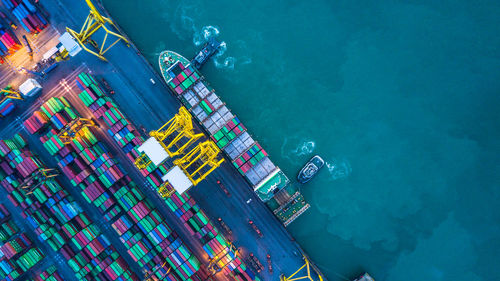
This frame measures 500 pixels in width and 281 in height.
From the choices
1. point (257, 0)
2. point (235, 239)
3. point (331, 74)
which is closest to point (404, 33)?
point (331, 74)

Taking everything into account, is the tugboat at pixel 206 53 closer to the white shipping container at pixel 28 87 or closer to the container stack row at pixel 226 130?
the container stack row at pixel 226 130

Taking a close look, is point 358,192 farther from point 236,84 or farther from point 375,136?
point 236,84

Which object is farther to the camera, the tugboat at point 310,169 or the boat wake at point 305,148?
the boat wake at point 305,148

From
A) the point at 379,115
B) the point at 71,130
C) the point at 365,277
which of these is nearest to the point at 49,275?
the point at 71,130

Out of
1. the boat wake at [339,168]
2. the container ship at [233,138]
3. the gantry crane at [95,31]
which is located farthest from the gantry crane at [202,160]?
the gantry crane at [95,31]

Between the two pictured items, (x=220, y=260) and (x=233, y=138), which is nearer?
(x=233, y=138)

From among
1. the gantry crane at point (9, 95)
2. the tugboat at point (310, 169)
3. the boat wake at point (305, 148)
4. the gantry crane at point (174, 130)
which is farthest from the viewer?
the boat wake at point (305, 148)

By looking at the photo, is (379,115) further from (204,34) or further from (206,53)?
(204,34)
